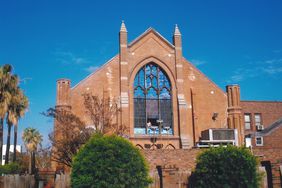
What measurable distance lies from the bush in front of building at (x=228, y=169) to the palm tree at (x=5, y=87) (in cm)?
2224

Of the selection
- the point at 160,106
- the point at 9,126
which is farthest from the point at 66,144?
the point at 160,106

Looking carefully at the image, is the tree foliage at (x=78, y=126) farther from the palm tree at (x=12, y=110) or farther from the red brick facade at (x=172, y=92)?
the palm tree at (x=12, y=110)

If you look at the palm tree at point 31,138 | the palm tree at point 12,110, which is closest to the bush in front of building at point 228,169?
the palm tree at point 12,110

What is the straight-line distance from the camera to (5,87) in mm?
33812

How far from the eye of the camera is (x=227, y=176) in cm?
1458

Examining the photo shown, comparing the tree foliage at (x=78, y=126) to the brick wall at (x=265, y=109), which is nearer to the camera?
the tree foliage at (x=78, y=126)

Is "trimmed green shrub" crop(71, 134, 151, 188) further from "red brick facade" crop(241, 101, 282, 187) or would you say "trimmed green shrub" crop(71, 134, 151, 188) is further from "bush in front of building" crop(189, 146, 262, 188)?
"red brick facade" crop(241, 101, 282, 187)

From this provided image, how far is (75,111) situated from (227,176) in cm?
2434

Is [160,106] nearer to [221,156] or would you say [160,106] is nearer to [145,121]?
[145,121]

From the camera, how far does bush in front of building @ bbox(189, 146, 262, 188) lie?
14617 mm

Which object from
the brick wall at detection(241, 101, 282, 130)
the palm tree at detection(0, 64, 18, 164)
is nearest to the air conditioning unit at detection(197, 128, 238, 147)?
the brick wall at detection(241, 101, 282, 130)

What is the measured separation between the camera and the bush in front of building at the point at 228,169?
48.0 feet

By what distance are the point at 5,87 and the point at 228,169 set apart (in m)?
24.3

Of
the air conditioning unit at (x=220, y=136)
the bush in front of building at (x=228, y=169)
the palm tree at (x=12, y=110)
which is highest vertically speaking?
the palm tree at (x=12, y=110)
